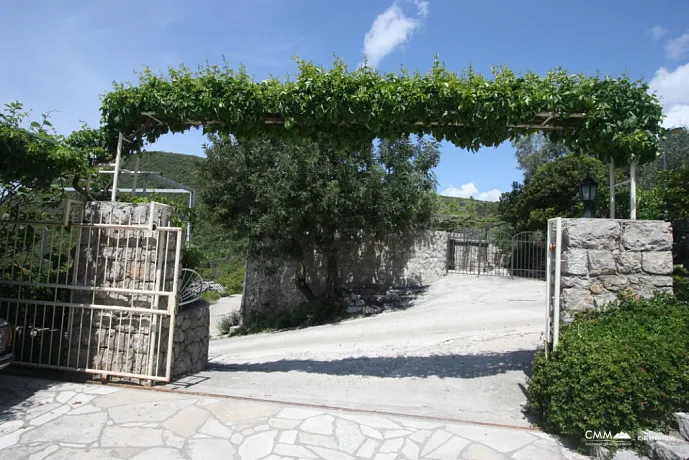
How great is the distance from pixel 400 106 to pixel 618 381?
3.61m

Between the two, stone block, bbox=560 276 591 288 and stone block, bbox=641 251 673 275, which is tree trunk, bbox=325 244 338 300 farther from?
stone block, bbox=641 251 673 275

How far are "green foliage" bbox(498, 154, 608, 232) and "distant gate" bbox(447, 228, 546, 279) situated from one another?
3.27ft

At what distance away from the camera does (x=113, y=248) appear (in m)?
5.61

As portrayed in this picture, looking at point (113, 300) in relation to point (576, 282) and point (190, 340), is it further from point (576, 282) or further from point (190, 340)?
point (576, 282)

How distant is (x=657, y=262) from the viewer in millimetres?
4941

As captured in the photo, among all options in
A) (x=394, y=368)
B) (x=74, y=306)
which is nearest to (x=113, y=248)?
(x=74, y=306)

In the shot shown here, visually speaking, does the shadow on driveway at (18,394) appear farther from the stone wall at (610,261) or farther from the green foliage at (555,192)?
the green foliage at (555,192)

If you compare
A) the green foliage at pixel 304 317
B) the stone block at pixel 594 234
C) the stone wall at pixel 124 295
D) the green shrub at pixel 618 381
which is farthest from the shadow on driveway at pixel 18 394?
the green foliage at pixel 304 317

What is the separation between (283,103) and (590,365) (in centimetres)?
439

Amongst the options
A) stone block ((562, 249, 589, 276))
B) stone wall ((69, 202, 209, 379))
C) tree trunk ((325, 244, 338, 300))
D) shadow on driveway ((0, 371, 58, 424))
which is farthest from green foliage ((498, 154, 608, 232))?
shadow on driveway ((0, 371, 58, 424))

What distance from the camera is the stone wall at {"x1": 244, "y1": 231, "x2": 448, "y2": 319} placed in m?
15.2

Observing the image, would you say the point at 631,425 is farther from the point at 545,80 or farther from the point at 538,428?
the point at 545,80

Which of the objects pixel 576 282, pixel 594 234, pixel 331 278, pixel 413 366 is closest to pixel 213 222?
pixel 331 278

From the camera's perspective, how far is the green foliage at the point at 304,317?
1359 centimetres
